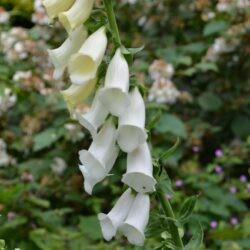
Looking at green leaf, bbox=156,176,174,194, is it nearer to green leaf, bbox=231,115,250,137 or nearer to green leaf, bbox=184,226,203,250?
green leaf, bbox=184,226,203,250

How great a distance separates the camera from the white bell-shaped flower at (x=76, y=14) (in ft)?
3.98

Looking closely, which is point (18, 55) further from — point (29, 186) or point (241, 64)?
point (241, 64)

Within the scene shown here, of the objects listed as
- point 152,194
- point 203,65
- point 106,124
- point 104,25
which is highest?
point 104,25

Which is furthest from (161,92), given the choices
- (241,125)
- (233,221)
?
(233,221)

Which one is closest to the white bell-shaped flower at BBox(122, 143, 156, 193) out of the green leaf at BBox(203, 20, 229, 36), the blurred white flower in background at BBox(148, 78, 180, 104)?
the blurred white flower in background at BBox(148, 78, 180, 104)

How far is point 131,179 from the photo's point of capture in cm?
125

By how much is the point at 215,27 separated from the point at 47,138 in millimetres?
1296

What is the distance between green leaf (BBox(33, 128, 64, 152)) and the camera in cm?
316

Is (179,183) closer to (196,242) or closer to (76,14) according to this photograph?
→ (196,242)

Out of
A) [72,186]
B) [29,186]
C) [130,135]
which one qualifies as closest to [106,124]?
[130,135]

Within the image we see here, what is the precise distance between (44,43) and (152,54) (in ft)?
2.04

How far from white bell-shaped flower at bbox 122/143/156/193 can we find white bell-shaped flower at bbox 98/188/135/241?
73mm

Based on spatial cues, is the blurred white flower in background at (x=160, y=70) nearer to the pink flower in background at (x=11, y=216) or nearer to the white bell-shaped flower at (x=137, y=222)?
the pink flower in background at (x=11, y=216)

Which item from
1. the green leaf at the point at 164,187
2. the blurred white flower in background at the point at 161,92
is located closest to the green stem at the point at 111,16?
the green leaf at the point at 164,187
